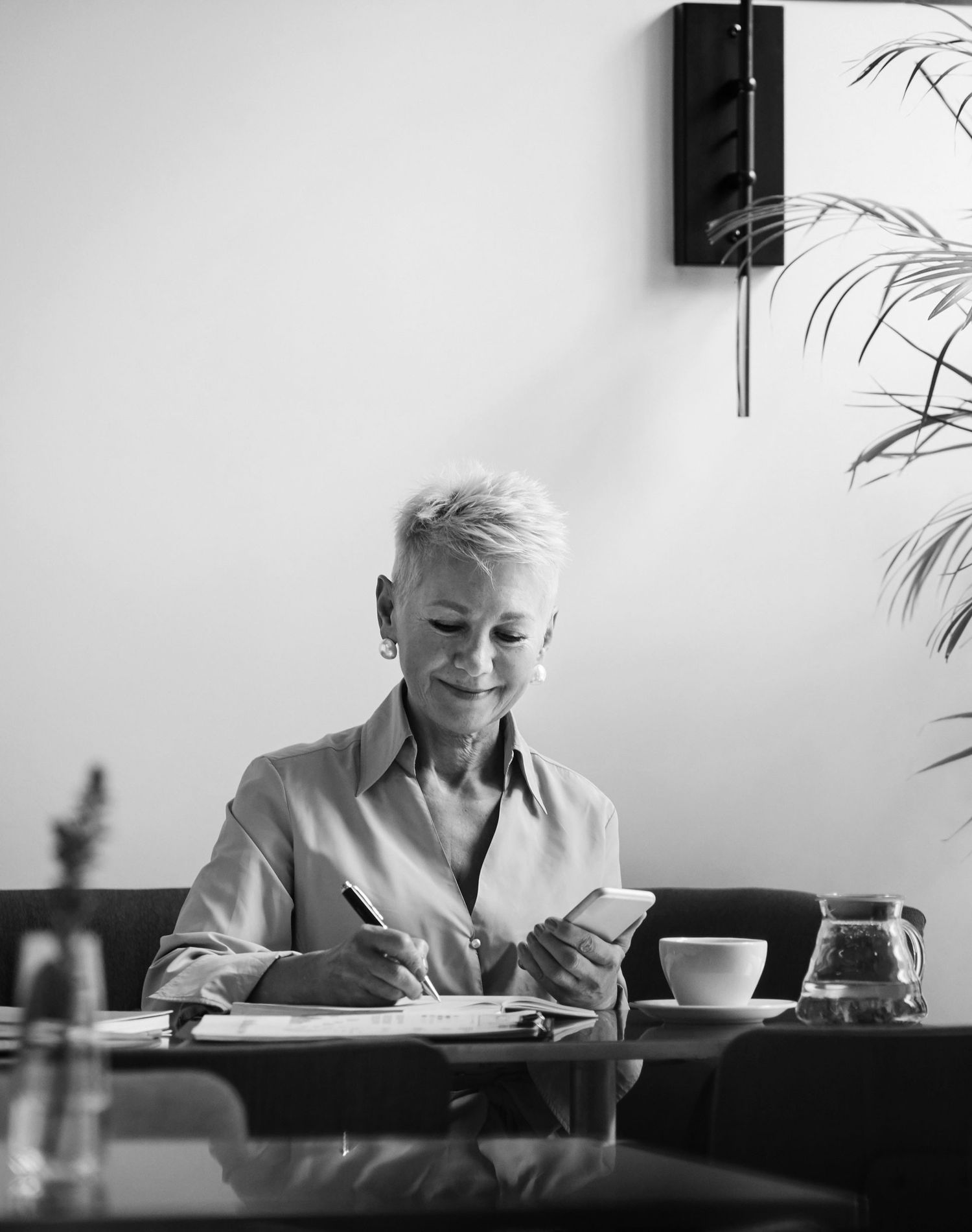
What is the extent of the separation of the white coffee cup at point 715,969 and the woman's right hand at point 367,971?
30 centimetres

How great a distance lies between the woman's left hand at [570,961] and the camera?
1.64 metres

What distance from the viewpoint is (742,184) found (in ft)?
9.05

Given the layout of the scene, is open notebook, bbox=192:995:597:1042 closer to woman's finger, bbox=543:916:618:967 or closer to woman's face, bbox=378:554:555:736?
woman's finger, bbox=543:916:618:967

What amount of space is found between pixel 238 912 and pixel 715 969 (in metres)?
0.61

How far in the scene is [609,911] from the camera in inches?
63.5

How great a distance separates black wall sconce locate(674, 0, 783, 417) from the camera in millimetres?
2760

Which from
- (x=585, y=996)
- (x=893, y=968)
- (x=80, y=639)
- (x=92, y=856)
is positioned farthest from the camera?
(x=80, y=639)

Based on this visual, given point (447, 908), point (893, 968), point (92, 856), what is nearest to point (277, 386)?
point (447, 908)

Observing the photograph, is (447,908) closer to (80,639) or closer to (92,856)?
(80,639)

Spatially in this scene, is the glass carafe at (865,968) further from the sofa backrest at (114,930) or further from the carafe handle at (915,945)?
the sofa backrest at (114,930)

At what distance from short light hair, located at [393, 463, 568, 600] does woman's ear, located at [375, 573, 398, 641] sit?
0.04m

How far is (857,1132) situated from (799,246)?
213cm

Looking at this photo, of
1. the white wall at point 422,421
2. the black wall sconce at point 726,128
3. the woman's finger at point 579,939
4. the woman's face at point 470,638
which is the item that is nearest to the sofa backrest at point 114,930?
the white wall at point 422,421

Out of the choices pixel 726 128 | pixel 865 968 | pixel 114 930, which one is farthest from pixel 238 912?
pixel 726 128
